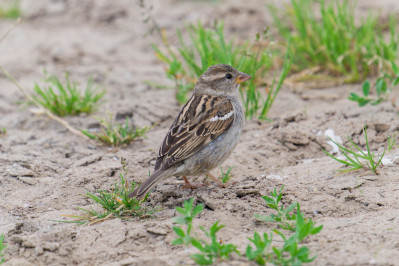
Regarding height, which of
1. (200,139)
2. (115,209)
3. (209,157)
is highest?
(200,139)

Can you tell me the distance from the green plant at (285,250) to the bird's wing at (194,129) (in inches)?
59.3

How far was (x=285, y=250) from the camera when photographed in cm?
363

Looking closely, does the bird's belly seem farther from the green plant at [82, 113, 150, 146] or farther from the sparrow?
the green plant at [82, 113, 150, 146]

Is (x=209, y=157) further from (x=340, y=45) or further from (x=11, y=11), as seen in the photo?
(x=11, y=11)

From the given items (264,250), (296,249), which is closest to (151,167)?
(264,250)

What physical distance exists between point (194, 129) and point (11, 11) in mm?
6817

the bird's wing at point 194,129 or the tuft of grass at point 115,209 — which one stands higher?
the bird's wing at point 194,129

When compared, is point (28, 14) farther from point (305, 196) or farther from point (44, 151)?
point (305, 196)

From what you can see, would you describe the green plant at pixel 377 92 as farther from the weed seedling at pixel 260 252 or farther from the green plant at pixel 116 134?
the weed seedling at pixel 260 252

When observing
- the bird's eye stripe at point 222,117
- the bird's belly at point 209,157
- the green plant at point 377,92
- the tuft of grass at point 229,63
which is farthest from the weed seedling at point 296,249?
the tuft of grass at point 229,63

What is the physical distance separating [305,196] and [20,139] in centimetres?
338

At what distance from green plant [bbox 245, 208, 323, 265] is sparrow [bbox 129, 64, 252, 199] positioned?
1.33 m

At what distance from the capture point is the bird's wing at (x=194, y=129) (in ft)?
16.7

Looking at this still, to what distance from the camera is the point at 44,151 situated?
6.17 meters
